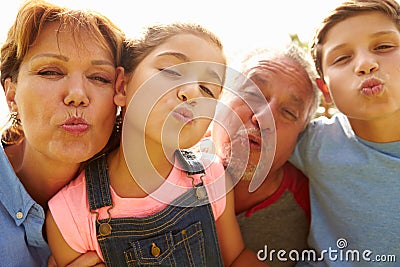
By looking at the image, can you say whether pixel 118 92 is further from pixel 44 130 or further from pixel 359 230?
pixel 359 230

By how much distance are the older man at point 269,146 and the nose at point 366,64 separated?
0.25 metres

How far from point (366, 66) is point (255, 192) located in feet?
1.85

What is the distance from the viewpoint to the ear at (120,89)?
1403 millimetres

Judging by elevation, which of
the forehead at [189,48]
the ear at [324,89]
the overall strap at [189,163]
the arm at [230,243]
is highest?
the forehead at [189,48]

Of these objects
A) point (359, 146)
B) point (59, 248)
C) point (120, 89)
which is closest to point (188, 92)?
point (120, 89)

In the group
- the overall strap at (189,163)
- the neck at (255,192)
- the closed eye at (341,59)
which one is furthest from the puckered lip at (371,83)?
the overall strap at (189,163)

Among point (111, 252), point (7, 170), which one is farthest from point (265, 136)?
point (7, 170)

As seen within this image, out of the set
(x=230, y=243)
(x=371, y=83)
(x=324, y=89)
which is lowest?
(x=230, y=243)

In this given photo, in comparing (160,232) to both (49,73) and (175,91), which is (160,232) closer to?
(175,91)

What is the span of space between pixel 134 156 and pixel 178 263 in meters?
0.33

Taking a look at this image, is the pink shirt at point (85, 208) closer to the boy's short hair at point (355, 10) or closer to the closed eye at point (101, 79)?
the closed eye at point (101, 79)

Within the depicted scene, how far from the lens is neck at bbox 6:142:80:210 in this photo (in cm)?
145

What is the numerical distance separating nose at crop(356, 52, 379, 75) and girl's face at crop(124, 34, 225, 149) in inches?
17.6

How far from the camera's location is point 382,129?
161 cm
